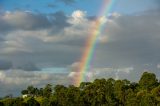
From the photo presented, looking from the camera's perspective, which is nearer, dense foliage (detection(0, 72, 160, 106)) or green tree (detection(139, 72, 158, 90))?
dense foliage (detection(0, 72, 160, 106))

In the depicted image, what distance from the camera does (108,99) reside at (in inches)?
6594

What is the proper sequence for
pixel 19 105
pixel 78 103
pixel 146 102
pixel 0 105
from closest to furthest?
1. pixel 146 102
2. pixel 78 103
3. pixel 19 105
4. pixel 0 105

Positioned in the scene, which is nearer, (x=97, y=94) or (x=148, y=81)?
(x=97, y=94)

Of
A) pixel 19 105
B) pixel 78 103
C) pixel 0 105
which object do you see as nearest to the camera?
pixel 78 103

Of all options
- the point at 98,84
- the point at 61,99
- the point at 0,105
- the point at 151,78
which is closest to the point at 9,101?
the point at 0,105

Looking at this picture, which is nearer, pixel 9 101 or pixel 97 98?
pixel 97 98

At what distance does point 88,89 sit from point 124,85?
15.3 metres

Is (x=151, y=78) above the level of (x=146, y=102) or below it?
above

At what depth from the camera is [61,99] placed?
172 metres

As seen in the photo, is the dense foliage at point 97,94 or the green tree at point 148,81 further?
the green tree at point 148,81

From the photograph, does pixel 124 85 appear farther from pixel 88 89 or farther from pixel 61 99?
pixel 61 99

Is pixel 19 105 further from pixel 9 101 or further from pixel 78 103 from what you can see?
pixel 78 103

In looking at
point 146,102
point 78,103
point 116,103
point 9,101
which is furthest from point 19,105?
point 146,102

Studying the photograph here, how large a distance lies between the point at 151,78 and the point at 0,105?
68.3m
